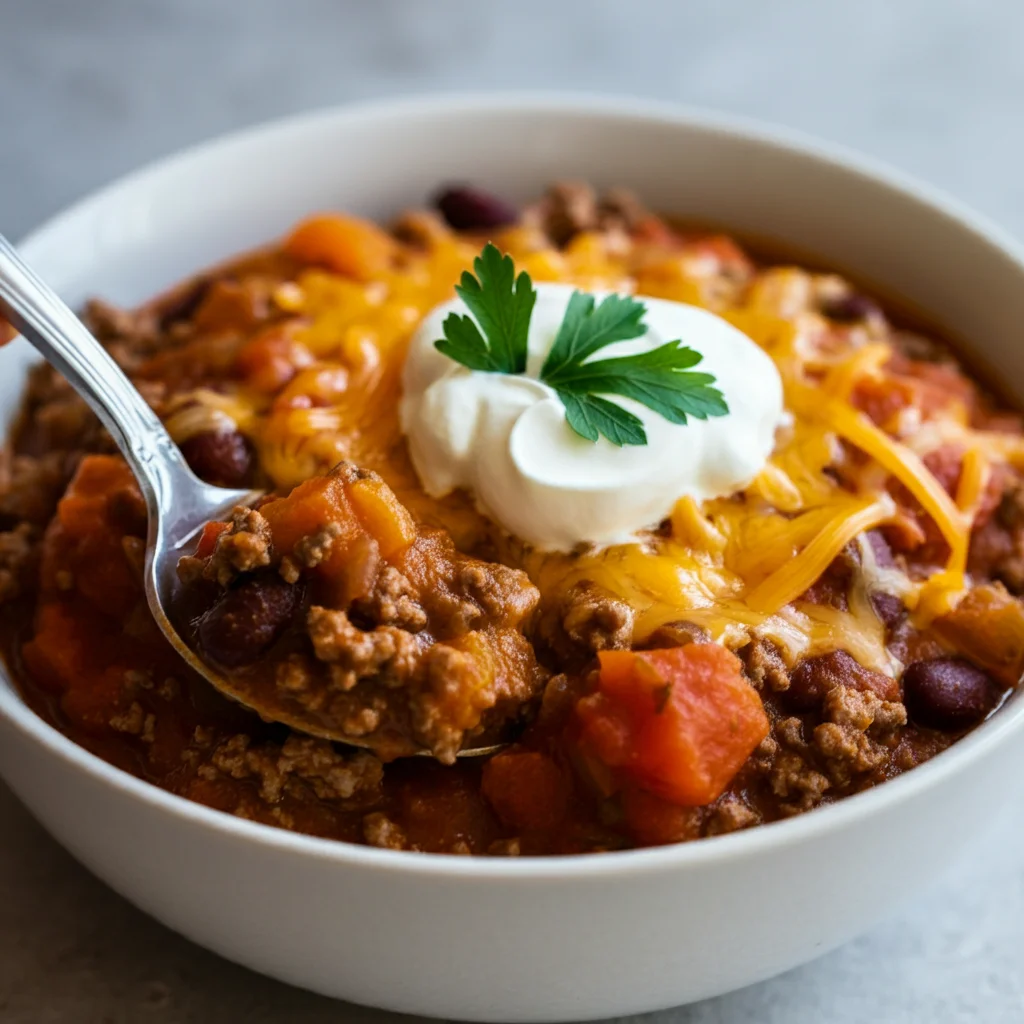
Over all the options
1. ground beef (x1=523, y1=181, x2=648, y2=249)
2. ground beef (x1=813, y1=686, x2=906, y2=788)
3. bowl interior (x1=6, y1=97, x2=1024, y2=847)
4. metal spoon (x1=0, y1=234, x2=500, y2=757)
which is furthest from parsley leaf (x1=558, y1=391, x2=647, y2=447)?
bowl interior (x1=6, y1=97, x2=1024, y2=847)

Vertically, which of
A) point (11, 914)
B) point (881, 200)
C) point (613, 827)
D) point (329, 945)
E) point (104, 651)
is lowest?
point (11, 914)

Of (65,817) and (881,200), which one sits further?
(881,200)

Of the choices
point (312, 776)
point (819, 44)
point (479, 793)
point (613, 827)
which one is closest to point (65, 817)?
point (312, 776)

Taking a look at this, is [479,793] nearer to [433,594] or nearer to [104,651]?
[433,594]

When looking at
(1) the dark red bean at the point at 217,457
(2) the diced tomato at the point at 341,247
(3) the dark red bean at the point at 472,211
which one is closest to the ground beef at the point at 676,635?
(1) the dark red bean at the point at 217,457

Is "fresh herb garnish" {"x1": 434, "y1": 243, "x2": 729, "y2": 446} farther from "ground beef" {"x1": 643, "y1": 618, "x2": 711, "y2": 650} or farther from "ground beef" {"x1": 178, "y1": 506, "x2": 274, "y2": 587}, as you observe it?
"ground beef" {"x1": 178, "y1": 506, "x2": 274, "y2": 587}

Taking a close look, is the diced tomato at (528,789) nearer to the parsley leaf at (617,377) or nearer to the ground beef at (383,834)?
the ground beef at (383,834)
